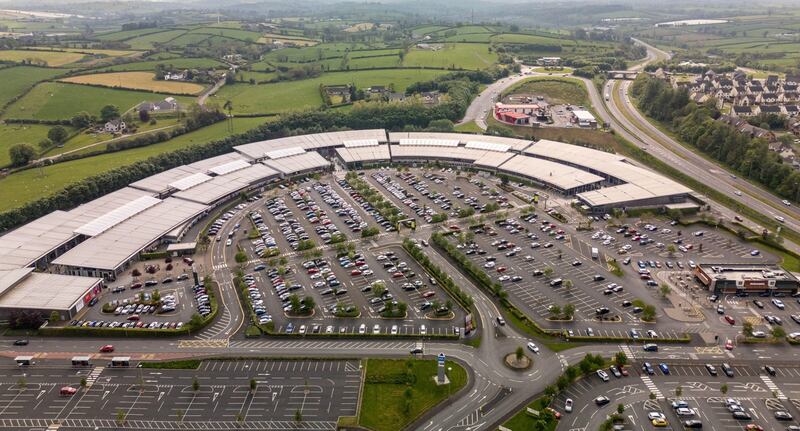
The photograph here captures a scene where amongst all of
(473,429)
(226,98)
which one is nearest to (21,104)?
(226,98)

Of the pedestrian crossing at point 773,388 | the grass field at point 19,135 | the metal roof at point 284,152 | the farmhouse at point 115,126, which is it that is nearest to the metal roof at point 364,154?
the metal roof at point 284,152

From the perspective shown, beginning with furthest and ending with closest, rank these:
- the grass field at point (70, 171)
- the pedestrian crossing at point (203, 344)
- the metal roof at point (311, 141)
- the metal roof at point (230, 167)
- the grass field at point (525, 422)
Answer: the metal roof at point (311, 141) → the metal roof at point (230, 167) → the grass field at point (70, 171) → the pedestrian crossing at point (203, 344) → the grass field at point (525, 422)

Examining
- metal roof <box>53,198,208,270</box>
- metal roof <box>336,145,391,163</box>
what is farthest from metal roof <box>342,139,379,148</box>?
metal roof <box>53,198,208,270</box>

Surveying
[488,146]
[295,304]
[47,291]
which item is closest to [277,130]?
[488,146]

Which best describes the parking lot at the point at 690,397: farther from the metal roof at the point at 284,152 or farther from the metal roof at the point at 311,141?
the metal roof at the point at 311,141

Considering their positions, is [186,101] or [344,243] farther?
[186,101]

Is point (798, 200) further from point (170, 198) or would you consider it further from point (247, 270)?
point (170, 198)
